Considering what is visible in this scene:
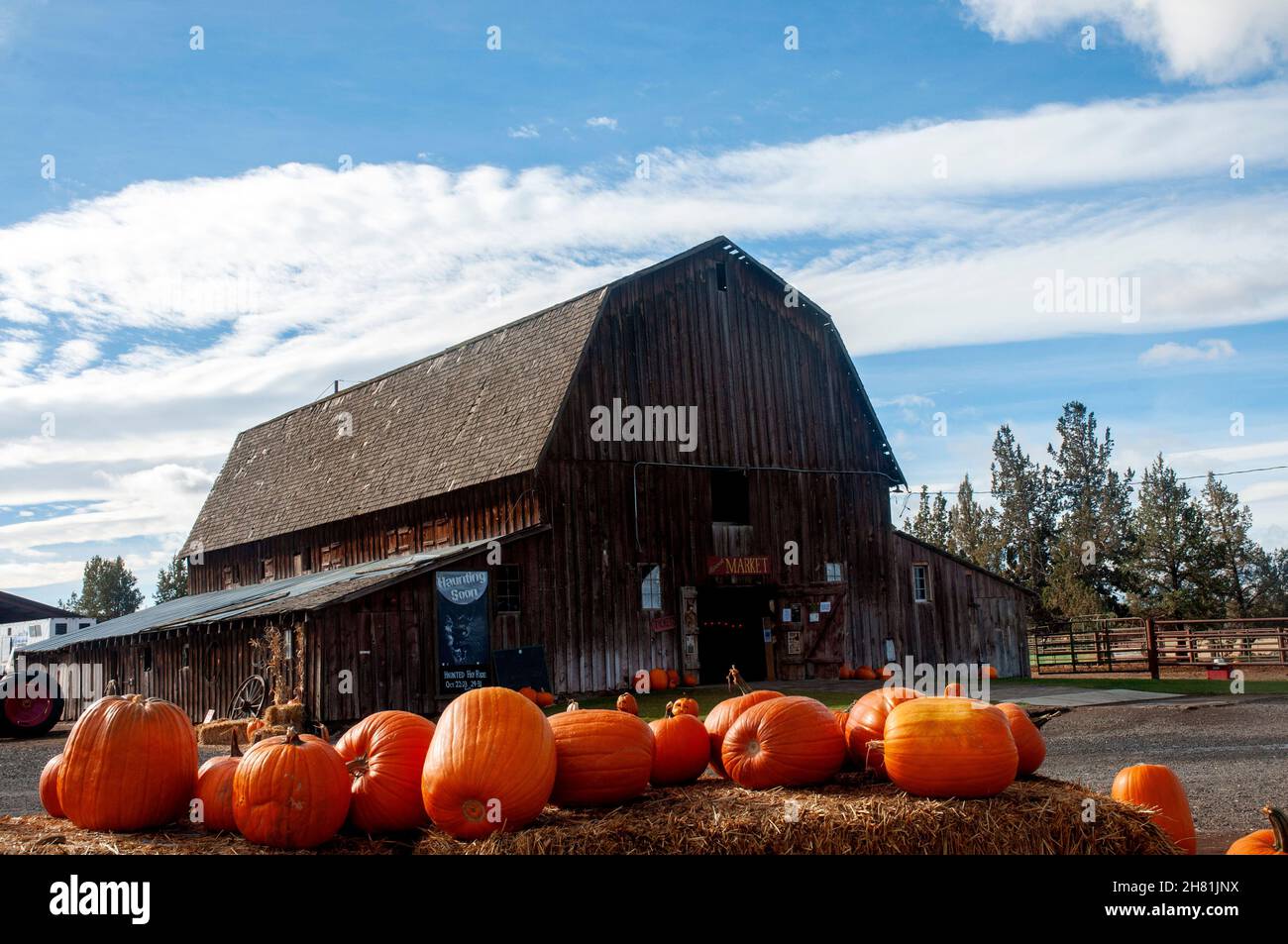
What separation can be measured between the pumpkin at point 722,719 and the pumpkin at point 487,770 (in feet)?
4.12

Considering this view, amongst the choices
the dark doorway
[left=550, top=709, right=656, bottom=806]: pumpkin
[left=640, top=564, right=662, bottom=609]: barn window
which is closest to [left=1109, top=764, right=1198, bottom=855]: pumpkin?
[left=550, top=709, right=656, bottom=806]: pumpkin

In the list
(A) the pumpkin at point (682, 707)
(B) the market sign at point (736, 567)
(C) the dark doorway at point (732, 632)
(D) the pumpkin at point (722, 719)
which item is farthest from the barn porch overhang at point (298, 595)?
(D) the pumpkin at point (722, 719)

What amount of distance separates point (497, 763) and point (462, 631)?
18.0 meters

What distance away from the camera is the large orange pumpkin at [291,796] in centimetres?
492

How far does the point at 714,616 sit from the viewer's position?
2827 centimetres

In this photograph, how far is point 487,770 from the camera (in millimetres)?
4707

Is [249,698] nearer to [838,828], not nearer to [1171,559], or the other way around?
[838,828]

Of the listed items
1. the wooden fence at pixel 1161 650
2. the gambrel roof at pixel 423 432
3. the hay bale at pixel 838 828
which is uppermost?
the gambrel roof at pixel 423 432

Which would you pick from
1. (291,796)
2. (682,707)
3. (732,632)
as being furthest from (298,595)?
(291,796)

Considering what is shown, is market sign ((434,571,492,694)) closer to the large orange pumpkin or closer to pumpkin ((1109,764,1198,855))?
pumpkin ((1109,764,1198,855))

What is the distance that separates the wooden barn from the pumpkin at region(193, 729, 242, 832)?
15.4 m

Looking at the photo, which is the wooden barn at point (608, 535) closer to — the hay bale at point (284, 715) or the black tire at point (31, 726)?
the hay bale at point (284, 715)
